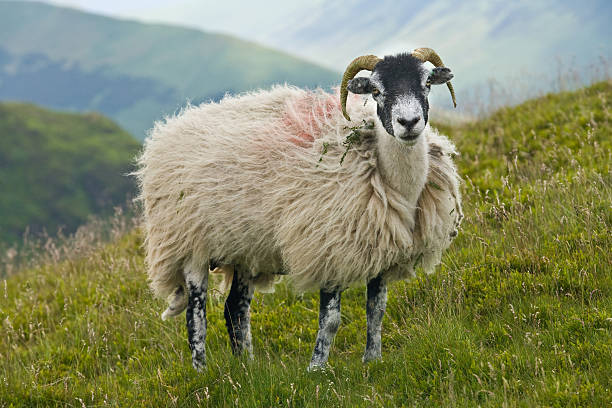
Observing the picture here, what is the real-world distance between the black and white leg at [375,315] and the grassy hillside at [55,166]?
90.5m

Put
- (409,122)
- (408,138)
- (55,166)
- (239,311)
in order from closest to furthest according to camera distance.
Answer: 1. (409,122)
2. (408,138)
3. (239,311)
4. (55,166)

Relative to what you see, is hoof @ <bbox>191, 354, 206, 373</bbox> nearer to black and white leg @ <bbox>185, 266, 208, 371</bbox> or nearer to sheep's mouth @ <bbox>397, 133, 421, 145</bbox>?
black and white leg @ <bbox>185, 266, 208, 371</bbox>

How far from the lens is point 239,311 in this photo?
19.5ft

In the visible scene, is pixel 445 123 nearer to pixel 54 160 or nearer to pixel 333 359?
pixel 333 359

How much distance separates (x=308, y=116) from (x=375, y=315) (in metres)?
1.92

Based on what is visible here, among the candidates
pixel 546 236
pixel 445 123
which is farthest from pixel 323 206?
pixel 445 123

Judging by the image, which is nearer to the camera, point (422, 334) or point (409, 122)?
point (409, 122)

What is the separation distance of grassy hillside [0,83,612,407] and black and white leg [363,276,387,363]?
15 cm

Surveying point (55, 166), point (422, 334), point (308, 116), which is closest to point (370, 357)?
point (422, 334)

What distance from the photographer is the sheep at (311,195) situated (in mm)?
4680

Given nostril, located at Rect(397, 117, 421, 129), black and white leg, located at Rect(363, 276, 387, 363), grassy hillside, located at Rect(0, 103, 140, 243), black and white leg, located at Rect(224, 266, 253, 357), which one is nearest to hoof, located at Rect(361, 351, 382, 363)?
black and white leg, located at Rect(363, 276, 387, 363)

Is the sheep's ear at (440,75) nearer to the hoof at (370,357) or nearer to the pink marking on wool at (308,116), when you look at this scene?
the pink marking on wool at (308,116)

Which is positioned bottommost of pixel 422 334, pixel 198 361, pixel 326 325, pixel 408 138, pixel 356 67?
pixel 198 361

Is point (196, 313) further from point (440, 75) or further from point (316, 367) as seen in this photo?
point (440, 75)
